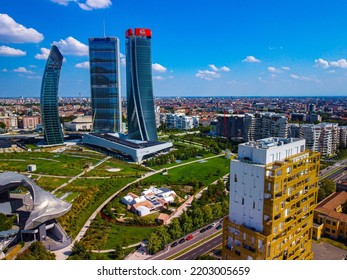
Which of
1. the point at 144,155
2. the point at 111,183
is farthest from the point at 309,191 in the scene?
the point at 144,155

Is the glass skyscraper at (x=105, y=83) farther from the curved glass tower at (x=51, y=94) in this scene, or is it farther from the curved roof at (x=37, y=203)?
the curved roof at (x=37, y=203)

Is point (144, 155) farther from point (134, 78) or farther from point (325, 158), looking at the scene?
point (325, 158)

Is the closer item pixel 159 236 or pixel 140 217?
pixel 159 236

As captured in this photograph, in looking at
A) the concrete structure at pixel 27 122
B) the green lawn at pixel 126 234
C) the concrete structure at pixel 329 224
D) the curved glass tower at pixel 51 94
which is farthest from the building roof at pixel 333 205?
the concrete structure at pixel 27 122

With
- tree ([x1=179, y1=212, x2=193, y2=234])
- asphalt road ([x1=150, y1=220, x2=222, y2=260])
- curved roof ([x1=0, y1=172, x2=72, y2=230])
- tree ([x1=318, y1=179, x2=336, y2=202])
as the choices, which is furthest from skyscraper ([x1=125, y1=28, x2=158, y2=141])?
curved roof ([x1=0, y1=172, x2=72, y2=230])

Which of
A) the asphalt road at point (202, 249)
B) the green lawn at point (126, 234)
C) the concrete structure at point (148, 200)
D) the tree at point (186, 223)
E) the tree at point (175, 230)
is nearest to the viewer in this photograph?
the asphalt road at point (202, 249)

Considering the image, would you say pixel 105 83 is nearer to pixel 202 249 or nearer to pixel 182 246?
pixel 182 246
